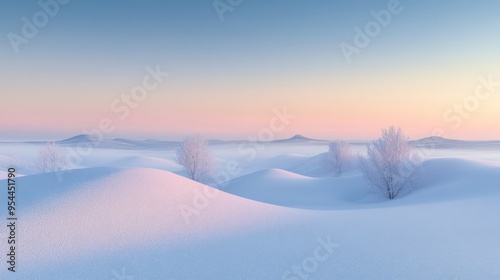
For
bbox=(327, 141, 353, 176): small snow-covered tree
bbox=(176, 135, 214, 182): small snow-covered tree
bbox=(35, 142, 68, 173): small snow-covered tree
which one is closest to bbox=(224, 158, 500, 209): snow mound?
bbox=(176, 135, 214, 182): small snow-covered tree

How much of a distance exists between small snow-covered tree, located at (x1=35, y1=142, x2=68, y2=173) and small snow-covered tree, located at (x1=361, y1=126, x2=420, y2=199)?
41033 mm

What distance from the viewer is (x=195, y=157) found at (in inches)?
1439

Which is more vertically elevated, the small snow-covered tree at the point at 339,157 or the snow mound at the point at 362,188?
the small snow-covered tree at the point at 339,157

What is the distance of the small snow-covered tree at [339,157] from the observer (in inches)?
1971

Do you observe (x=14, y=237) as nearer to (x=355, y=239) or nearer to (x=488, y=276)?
(x=355, y=239)

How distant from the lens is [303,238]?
9.55 metres

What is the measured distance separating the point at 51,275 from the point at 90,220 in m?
2.81

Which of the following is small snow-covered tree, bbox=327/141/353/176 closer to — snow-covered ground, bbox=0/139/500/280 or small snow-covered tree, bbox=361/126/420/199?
small snow-covered tree, bbox=361/126/420/199

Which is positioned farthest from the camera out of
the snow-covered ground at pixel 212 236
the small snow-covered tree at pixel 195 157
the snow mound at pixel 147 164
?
the snow mound at pixel 147 164

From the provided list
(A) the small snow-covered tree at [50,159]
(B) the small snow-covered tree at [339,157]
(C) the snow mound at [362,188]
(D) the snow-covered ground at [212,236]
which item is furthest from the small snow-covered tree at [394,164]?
(A) the small snow-covered tree at [50,159]

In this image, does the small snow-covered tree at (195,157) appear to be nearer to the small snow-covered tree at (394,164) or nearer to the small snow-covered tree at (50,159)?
the small snow-covered tree at (50,159)

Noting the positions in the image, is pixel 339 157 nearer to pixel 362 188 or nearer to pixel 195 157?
pixel 362 188

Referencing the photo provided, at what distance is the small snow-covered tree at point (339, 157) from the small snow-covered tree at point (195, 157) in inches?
949

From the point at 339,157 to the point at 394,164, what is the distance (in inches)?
944
